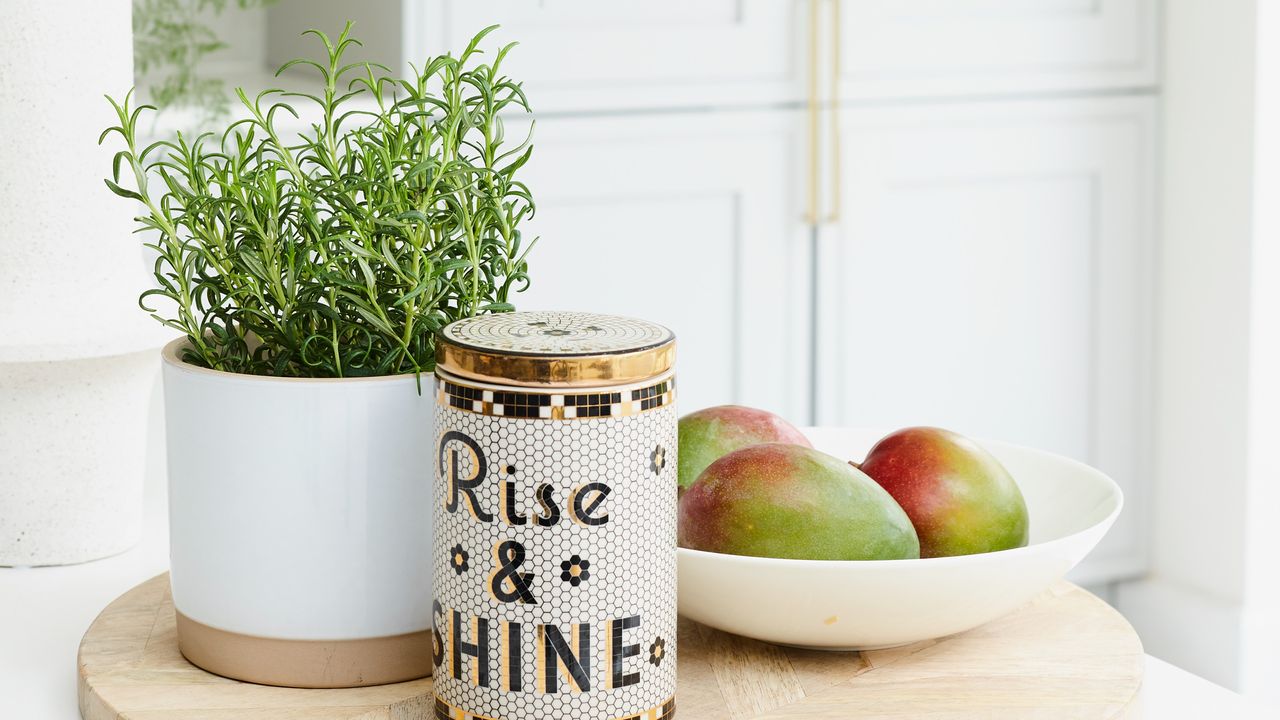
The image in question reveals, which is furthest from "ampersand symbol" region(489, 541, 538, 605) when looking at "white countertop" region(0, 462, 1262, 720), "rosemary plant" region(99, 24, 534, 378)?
"white countertop" region(0, 462, 1262, 720)

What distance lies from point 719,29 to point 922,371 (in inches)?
23.6

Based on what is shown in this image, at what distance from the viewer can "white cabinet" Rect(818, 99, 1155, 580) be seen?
6.47 ft

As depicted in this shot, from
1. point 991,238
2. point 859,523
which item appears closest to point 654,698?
point 859,523

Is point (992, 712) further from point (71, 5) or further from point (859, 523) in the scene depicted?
point (71, 5)

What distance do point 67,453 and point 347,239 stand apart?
0.36 m

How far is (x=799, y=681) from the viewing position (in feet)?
1.86

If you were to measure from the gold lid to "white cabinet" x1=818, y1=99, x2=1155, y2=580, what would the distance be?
1477 millimetres

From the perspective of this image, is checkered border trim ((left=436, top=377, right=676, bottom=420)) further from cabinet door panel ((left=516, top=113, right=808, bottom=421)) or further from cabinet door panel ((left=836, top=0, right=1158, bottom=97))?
cabinet door panel ((left=836, top=0, right=1158, bottom=97))

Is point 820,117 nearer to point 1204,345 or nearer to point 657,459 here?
point 1204,345

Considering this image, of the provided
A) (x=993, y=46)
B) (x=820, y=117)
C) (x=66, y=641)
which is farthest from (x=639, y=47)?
(x=66, y=641)

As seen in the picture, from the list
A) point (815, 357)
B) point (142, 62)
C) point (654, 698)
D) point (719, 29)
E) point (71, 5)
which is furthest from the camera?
point (815, 357)

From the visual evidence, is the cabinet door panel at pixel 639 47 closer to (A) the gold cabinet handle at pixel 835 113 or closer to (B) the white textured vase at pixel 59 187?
(A) the gold cabinet handle at pixel 835 113

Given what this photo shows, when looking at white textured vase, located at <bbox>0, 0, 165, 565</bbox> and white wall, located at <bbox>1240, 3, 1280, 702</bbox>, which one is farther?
white wall, located at <bbox>1240, 3, 1280, 702</bbox>

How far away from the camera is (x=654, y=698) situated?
500 mm
